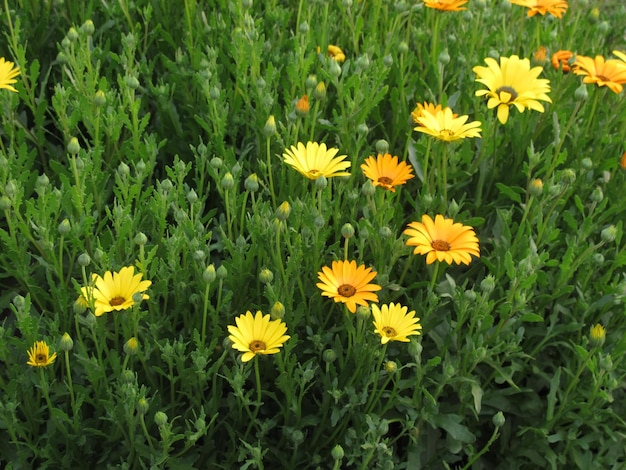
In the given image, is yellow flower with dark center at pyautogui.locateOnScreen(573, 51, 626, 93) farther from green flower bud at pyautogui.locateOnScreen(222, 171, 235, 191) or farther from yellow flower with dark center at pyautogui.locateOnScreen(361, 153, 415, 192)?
green flower bud at pyautogui.locateOnScreen(222, 171, 235, 191)

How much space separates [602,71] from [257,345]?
1.32 meters

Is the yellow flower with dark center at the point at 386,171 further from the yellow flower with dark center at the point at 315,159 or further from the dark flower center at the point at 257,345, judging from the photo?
the dark flower center at the point at 257,345

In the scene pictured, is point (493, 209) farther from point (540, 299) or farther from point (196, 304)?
point (196, 304)

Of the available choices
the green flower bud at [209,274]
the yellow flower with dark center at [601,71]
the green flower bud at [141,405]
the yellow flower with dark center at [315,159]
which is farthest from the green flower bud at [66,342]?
the yellow flower with dark center at [601,71]

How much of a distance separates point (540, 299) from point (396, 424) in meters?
0.51

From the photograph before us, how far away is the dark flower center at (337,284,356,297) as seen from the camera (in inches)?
68.9

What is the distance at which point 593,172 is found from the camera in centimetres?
238

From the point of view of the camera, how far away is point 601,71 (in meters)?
2.26

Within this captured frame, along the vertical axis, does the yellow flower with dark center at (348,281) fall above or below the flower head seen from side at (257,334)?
above

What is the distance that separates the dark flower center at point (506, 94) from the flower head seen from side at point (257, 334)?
85cm

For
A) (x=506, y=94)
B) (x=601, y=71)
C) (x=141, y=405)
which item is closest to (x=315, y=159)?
(x=506, y=94)

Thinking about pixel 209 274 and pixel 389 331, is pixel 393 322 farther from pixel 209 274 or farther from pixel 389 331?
pixel 209 274

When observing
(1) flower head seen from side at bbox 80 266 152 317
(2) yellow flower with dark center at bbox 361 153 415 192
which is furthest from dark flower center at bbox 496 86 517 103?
(1) flower head seen from side at bbox 80 266 152 317

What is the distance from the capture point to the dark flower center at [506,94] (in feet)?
6.68
